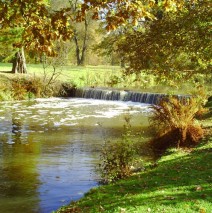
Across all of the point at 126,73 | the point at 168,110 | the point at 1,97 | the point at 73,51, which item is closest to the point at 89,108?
the point at 1,97

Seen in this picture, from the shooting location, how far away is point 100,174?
11.0 metres

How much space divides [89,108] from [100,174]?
52.0 feet

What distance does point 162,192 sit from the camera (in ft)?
26.0

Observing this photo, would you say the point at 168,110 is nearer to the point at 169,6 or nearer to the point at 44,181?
the point at 44,181

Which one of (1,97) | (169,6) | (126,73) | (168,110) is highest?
(169,6)

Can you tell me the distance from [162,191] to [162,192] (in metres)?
0.08

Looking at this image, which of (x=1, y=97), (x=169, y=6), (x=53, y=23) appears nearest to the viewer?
(x=169, y=6)

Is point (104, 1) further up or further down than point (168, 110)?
→ further up

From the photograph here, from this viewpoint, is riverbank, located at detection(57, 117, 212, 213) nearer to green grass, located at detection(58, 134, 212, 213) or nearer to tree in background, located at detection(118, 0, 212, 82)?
green grass, located at detection(58, 134, 212, 213)

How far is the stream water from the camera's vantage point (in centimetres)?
942

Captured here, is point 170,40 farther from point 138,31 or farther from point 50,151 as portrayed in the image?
point 50,151

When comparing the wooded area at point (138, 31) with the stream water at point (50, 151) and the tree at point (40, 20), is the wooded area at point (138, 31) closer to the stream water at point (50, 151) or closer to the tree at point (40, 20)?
the tree at point (40, 20)

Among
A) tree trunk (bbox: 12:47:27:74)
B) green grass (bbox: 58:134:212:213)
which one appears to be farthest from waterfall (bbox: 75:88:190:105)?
green grass (bbox: 58:134:212:213)

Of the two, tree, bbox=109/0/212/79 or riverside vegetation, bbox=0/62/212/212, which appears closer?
riverside vegetation, bbox=0/62/212/212
